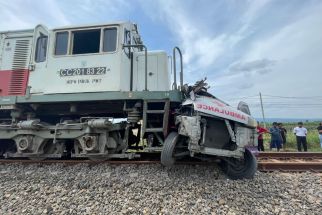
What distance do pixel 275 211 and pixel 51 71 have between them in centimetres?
567

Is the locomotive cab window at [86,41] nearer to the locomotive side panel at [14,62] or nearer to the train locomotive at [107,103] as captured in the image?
the train locomotive at [107,103]

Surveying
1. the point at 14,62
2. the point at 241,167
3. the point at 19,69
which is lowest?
the point at 241,167

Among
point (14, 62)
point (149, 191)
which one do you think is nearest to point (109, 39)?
point (14, 62)

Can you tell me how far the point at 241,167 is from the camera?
5.79 m

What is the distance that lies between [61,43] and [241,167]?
5236 mm

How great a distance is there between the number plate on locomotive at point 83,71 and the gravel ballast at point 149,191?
2.17 metres

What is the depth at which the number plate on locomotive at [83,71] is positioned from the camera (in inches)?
239

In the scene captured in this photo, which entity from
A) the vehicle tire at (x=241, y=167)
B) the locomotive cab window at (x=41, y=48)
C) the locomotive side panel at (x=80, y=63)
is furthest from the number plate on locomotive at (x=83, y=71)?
the vehicle tire at (x=241, y=167)

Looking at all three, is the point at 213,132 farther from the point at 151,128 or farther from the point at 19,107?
the point at 19,107

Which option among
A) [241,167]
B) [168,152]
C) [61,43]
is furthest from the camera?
[61,43]

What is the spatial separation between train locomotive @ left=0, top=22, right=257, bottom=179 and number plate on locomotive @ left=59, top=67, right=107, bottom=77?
0.02 metres

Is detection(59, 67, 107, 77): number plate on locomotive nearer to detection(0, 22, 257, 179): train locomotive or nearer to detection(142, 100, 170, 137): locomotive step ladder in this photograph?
detection(0, 22, 257, 179): train locomotive

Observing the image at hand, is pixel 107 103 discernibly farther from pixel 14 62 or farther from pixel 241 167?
pixel 241 167

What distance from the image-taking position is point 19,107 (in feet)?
21.6
